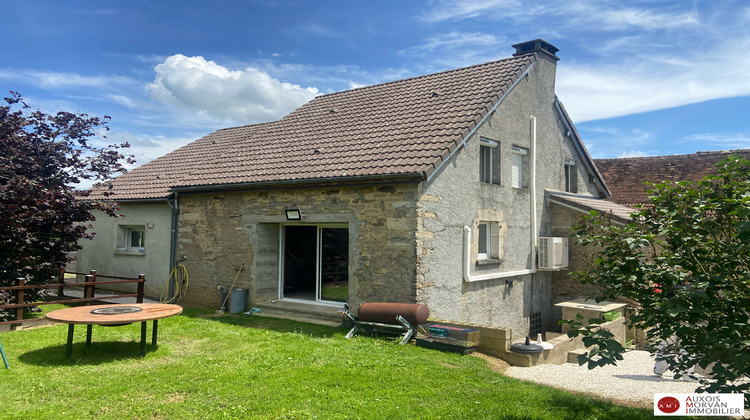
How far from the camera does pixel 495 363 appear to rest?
26.4 ft

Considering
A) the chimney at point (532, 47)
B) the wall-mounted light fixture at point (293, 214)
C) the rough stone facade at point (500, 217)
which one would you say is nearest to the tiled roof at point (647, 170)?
the rough stone facade at point (500, 217)

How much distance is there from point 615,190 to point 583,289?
972 cm

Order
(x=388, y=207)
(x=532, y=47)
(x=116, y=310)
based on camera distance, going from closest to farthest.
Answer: (x=116, y=310), (x=388, y=207), (x=532, y=47)

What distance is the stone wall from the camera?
31.6ft

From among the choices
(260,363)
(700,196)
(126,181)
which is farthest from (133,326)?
(700,196)

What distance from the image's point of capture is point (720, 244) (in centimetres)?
434

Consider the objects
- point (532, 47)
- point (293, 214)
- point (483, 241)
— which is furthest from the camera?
point (532, 47)

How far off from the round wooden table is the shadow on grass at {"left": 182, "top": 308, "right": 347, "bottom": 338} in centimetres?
251

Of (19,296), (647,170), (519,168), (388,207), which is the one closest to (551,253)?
(519,168)

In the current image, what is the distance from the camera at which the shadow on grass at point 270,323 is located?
9594 mm

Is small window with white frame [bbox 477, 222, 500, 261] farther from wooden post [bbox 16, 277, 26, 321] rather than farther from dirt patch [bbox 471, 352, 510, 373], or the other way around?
wooden post [bbox 16, 277, 26, 321]

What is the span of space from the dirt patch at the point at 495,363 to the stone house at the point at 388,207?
1.62 meters

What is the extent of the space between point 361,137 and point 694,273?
8425 mm

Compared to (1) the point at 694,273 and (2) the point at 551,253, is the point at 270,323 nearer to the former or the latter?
(2) the point at 551,253
